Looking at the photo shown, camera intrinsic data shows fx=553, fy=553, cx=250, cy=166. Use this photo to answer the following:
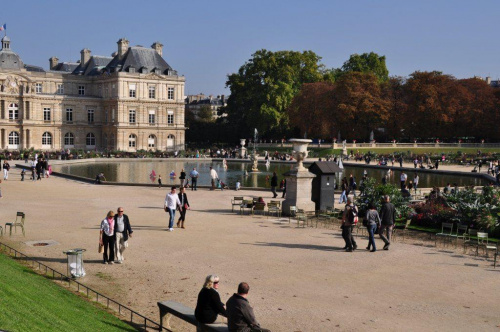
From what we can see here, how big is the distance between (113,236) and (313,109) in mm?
59506

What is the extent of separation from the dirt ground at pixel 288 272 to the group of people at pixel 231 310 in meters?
1.20

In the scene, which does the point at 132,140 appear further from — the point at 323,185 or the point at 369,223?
the point at 369,223

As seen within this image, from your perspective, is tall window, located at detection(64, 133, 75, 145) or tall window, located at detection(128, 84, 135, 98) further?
tall window, located at detection(64, 133, 75, 145)

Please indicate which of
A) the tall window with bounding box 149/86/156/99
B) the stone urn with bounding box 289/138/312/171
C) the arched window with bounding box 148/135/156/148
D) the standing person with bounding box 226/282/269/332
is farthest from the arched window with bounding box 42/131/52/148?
the standing person with bounding box 226/282/269/332

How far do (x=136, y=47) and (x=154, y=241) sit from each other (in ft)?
217

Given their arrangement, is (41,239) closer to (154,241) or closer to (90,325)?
(154,241)

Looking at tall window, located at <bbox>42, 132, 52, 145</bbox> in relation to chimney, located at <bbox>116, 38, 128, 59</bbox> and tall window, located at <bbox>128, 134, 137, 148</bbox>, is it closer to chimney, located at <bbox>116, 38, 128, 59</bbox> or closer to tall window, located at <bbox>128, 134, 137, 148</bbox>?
tall window, located at <bbox>128, 134, 137, 148</bbox>

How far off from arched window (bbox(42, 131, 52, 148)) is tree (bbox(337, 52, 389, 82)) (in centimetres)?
4334

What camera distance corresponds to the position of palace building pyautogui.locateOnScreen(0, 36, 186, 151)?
236 ft

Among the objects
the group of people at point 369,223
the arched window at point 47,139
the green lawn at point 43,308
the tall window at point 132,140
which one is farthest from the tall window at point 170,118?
the green lawn at point 43,308

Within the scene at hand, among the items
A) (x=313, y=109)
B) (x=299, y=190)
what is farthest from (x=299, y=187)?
(x=313, y=109)

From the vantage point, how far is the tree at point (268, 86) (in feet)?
253

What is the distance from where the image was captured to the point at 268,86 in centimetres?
7825

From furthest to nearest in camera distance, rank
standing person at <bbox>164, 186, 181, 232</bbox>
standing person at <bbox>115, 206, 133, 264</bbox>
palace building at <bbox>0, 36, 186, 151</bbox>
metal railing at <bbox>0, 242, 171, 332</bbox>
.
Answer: palace building at <bbox>0, 36, 186, 151</bbox>, standing person at <bbox>164, 186, 181, 232</bbox>, standing person at <bbox>115, 206, 133, 264</bbox>, metal railing at <bbox>0, 242, 171, 332</bbox>
